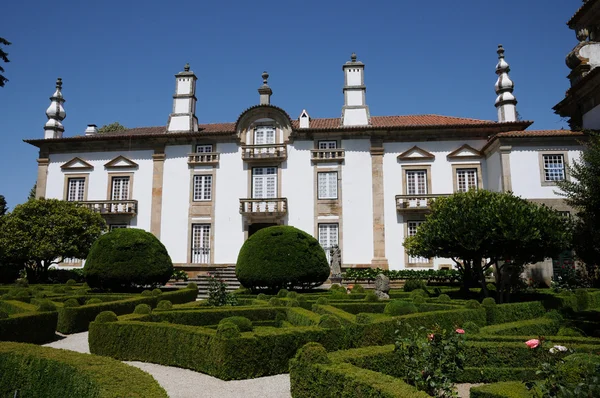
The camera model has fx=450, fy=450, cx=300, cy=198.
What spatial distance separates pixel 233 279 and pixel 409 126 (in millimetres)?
11992

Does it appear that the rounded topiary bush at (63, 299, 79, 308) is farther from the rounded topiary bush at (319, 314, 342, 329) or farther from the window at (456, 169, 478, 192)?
the window at (456, 169, 478, 192)

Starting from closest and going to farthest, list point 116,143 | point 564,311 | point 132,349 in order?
point 132,349 → point 564,311 → point 116,143

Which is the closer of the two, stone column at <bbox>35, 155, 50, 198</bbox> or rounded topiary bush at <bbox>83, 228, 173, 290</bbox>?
rounded topiary bush at <bbox>83, 228, 173, 290</bbox>

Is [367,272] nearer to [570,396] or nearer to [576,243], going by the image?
[576,243]

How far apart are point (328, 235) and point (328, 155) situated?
432cm

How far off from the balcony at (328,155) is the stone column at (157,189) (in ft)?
28.3

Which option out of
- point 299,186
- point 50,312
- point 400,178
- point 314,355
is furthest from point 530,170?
point 50,312

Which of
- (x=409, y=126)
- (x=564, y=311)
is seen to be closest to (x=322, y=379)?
(x=564, y=311)

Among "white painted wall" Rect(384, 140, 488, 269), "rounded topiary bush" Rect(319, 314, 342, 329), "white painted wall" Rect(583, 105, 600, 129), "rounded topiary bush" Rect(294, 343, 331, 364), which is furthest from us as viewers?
"white painted wall" Rect(384, 140, 488, 269)

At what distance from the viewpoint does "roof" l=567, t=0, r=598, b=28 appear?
2170 cm

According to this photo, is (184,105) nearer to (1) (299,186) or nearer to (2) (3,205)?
(1) (299,186)

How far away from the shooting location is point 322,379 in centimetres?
558

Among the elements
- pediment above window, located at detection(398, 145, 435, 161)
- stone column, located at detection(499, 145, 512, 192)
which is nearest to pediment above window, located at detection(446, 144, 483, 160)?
pediment above window, located at detection(398, 145, 435, 161)

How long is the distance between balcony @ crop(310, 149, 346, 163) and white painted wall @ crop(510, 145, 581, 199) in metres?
8.37
